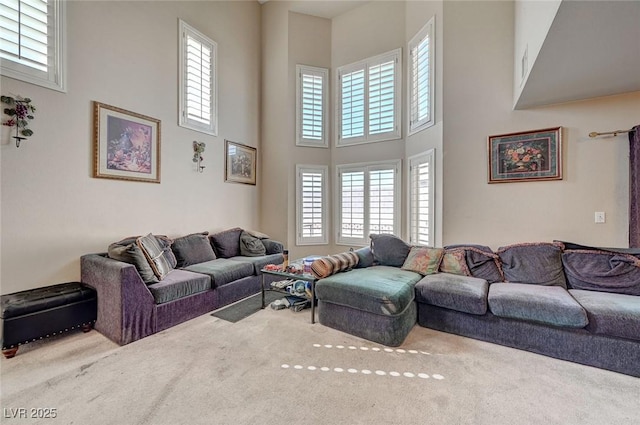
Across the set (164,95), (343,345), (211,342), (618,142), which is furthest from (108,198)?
(618,142)

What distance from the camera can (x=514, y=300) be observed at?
7.70 feet

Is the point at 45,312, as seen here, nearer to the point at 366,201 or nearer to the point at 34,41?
the point at 34,41

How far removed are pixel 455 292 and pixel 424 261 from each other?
69 cm

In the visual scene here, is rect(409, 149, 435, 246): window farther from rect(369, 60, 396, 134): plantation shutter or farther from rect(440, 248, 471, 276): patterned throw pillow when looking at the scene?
rect(369, 60, 396, 134): plantation shutter

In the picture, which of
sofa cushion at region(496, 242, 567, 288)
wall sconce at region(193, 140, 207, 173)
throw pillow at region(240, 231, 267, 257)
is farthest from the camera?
throw pillow at region(240, 231, 267, 257)

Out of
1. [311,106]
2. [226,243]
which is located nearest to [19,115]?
[226,243]

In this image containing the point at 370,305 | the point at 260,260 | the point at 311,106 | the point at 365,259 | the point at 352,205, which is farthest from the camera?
the point at 311,106

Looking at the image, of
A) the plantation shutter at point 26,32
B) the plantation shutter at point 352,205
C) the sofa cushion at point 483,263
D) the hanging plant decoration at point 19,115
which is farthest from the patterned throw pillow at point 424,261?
the plantation shutter at point 26,32

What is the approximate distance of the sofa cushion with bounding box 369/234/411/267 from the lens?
3547 millimetres

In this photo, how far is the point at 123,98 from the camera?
10.6 ft

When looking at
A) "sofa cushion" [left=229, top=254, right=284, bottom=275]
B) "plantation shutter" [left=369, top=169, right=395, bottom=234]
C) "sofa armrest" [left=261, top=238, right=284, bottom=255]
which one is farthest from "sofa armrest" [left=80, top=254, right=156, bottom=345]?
"plantation shutter" [left=369, top=169, right=395, bottom=234]

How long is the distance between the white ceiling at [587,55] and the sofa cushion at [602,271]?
165cm

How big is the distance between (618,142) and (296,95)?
4.49m

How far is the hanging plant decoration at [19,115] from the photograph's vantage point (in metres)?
2.39
